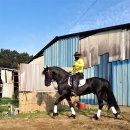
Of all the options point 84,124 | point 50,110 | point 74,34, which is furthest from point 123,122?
point 74,34

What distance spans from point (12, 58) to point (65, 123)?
3170 inches

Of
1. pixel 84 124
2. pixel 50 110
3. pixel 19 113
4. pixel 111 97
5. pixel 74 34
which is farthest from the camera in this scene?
pixel 74 34

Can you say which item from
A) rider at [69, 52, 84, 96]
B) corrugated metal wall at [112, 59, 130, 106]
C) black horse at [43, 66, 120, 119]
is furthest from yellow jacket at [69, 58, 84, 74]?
corrugated metal wall at [112, 59, 130, 106]

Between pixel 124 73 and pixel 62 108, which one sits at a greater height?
pixel 124 73

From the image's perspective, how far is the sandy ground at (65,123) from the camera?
11227 mm

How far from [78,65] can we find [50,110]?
356 cm

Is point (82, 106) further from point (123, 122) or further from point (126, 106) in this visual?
point (123, 122)

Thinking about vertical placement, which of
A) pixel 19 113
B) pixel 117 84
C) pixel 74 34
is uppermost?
pixel 74 34

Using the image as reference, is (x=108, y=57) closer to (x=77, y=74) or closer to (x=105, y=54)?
(x=105, y=54)

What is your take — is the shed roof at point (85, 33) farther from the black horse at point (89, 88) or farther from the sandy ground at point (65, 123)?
the sandy ground at point (65, 123)

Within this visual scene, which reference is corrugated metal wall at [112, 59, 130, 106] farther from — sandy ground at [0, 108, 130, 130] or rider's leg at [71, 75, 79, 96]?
rider's leg at [71, 75, 79, 96]

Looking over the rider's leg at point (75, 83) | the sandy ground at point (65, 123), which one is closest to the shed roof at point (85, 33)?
the rider's leg at point (75, 83)

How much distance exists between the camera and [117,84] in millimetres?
16438

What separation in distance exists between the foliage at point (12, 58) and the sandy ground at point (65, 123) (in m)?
Answer: 73.6
